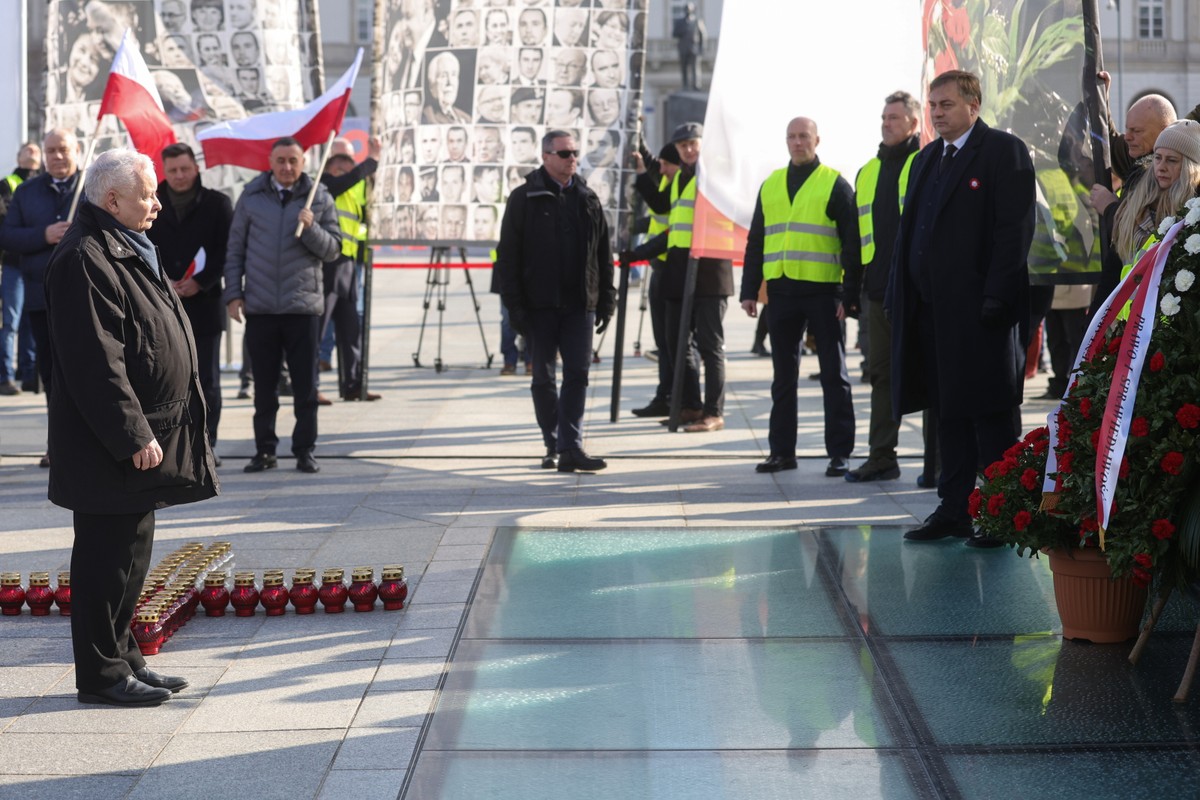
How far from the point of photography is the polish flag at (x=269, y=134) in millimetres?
10352

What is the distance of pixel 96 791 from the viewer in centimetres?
416

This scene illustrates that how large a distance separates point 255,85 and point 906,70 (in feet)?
16.4

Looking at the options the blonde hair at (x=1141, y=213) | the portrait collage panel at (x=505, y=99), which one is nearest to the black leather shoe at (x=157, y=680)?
the blonde hair at (x=1141, y=213)

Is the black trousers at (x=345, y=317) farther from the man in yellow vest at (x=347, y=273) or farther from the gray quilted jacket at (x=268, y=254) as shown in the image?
the gray quilted jacket at (x=268, y=254)

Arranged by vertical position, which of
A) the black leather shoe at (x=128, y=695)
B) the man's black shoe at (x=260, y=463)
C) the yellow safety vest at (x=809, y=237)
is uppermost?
the yellow safety vest at (x=809, y=237)

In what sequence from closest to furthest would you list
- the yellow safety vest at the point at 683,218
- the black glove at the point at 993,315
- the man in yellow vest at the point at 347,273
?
the black glove at the point at 993,315 < the yellow safety vest at the point at 683,218 < the man in yellow vest at the point at 347,273

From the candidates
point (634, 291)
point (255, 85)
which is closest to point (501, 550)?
point (255, 85)

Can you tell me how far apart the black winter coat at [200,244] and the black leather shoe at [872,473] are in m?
3.94

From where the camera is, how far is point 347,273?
41.9 feet

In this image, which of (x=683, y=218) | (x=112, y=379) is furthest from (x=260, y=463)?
(x=112, y=379)

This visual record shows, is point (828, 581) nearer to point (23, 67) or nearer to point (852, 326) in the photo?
point (23, 67)

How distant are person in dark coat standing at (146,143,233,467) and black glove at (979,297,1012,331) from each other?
4.75 meters

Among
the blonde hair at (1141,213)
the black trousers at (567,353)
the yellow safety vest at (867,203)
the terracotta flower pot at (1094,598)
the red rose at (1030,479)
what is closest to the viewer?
the terracotta flower pot at (1094,598)

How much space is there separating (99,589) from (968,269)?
406 cm
